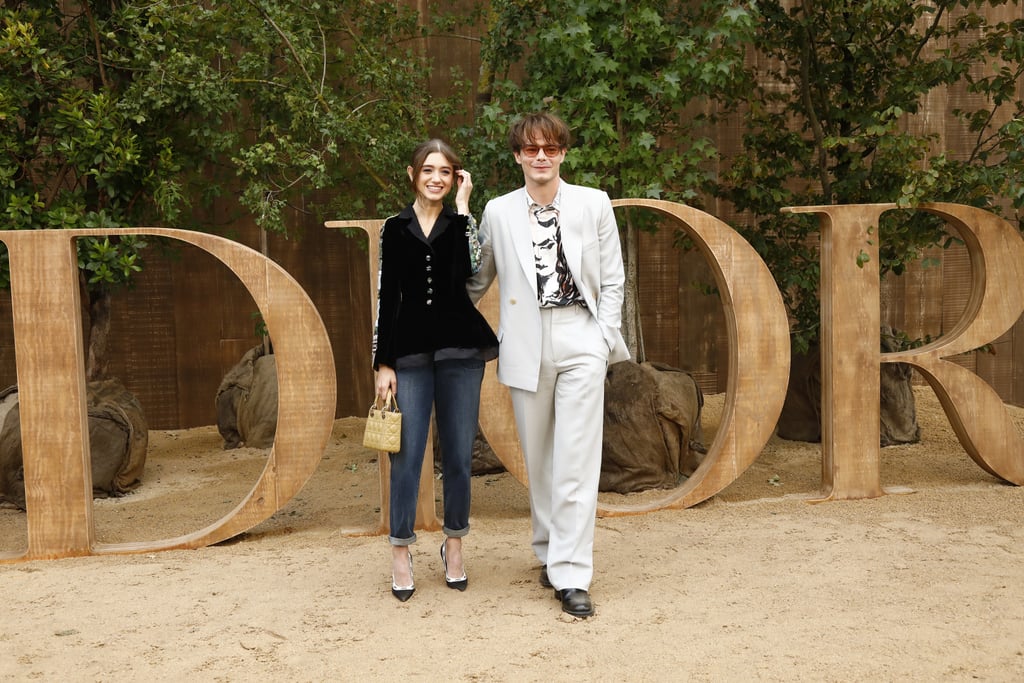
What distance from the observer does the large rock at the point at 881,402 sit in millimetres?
5559

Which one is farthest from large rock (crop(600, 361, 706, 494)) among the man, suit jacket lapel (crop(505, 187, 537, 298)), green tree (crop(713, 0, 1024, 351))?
suit jacket lapel (crop(505, 187, 537, 298))

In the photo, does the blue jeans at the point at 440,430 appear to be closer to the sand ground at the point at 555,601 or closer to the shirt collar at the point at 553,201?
the sand ground at the point at 555,601

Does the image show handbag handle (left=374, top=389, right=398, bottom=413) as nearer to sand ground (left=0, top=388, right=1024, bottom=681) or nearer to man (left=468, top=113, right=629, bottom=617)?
man (left=468, top=113, right=629, bottom=617)

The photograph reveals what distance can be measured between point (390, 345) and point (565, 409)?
0.60m

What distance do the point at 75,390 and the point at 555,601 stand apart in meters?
2.00

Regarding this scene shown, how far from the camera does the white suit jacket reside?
11.0 feet

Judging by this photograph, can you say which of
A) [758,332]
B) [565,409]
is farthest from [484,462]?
[565,409]

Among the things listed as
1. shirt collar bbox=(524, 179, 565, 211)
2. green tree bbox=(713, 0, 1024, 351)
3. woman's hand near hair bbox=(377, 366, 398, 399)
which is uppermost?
green tree bbox=(713, 0, 1024, 351)

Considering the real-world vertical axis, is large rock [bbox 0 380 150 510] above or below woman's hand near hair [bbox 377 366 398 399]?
below

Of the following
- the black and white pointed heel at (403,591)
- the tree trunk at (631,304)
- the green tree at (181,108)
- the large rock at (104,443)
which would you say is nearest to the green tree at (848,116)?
the tree trunk at (631,304)

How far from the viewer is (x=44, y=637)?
10.6ft

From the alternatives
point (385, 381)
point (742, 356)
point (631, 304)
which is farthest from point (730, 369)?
point (385, 381)

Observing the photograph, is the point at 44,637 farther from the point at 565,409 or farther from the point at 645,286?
the point at 645,286

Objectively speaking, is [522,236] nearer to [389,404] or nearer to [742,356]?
[389,404]
